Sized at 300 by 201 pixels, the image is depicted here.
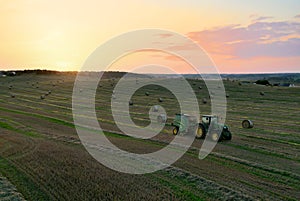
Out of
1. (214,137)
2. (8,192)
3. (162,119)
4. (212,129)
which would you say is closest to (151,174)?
(8,192)

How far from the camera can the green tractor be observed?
21.5 m

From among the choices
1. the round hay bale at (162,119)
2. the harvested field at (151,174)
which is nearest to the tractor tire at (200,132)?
the harvested field at (151,174)

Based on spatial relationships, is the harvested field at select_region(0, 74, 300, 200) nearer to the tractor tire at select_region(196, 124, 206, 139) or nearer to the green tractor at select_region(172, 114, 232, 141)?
the green tractor at select_region(172, 114, 232, 141)

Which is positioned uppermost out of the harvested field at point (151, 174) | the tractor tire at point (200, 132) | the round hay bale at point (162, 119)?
the round hay bale at point (162, 119)

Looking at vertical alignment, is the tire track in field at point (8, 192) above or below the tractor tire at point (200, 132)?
below

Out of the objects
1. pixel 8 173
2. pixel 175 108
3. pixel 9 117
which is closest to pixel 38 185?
pixel 8 173

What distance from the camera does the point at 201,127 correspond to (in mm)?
21734

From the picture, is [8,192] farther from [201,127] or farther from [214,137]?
[214,137]

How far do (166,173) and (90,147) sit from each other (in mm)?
6111

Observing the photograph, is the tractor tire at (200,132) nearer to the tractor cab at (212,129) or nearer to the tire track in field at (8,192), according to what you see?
the tractor cab at (212,129)

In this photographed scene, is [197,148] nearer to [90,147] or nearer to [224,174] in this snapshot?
[224,174]

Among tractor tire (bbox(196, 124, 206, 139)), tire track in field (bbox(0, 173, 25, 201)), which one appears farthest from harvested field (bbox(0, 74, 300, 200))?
tractor tire (bbox(196, 124, 206, 139))

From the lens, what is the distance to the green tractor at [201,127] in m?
21.5

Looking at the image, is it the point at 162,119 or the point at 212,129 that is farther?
the point at 162,119
